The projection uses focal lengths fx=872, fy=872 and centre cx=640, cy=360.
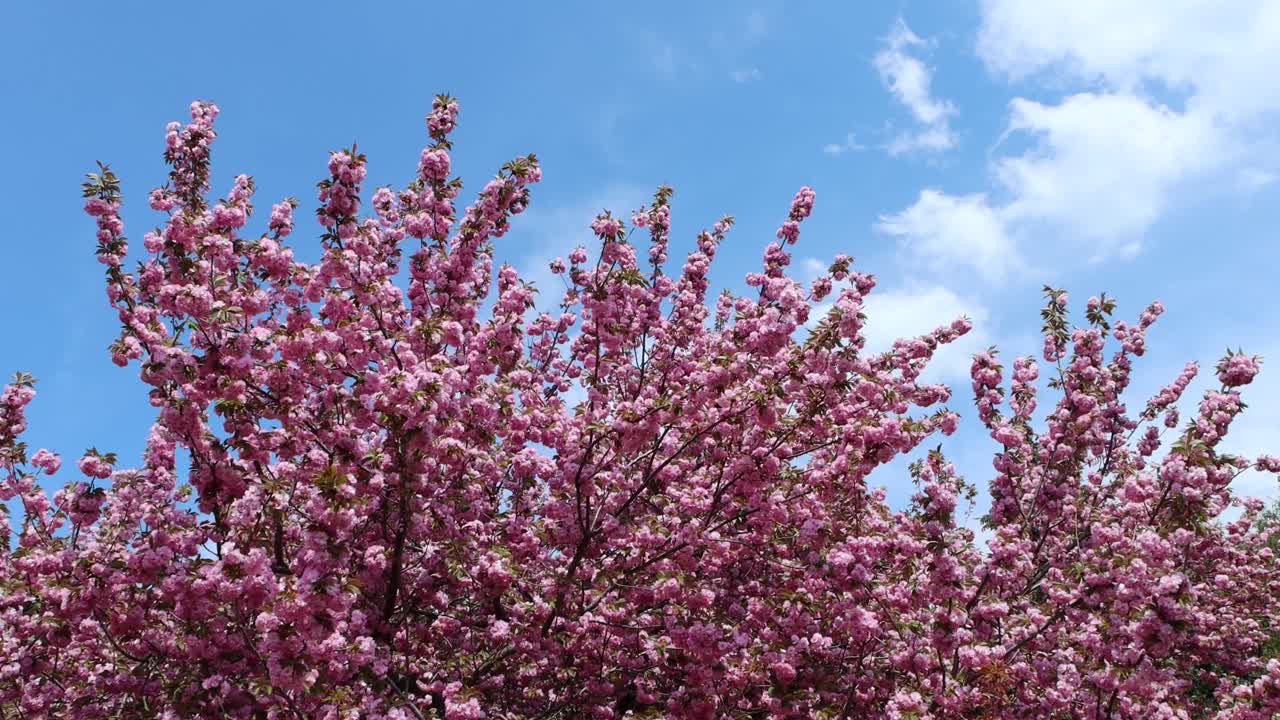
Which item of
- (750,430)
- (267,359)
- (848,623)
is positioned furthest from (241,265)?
(848,623)

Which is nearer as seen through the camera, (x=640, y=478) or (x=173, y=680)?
(x=173, y=680)

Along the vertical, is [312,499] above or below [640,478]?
below

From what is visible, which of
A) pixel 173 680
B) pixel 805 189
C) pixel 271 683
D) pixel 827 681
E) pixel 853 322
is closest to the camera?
pixel 271 683

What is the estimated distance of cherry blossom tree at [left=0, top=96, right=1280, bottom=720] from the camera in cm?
779

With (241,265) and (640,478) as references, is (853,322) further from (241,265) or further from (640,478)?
(241,265)

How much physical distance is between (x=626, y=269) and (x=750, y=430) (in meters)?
2.28

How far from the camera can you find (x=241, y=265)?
30.8 ft

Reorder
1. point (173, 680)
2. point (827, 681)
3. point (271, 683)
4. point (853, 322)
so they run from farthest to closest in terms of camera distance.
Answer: point (827, 681), point (853, 322), point (173, 680), point (271, 683)

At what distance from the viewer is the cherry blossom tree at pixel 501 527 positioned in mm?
7793

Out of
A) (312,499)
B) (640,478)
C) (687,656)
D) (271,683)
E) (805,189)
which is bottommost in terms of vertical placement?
(271,683)

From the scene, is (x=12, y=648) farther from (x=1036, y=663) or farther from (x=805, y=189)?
(x=805, y=189)

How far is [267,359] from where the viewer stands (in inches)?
330

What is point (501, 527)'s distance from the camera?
10180mm

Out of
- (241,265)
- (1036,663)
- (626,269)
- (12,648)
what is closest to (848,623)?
(1036,663)
